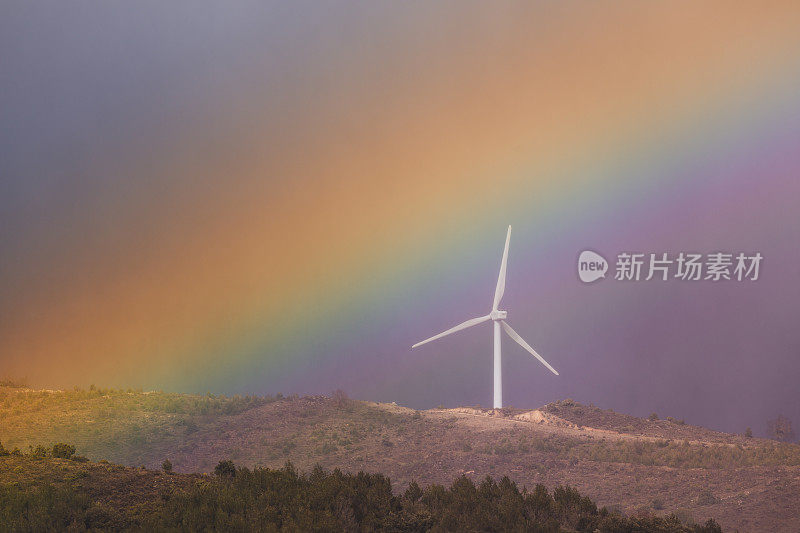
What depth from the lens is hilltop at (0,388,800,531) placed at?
82.7 ft

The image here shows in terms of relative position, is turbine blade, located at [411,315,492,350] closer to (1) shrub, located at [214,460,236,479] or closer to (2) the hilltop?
(2) the hilltop

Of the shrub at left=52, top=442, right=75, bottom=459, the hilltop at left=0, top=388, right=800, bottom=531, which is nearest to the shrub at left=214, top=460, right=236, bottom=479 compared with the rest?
the shrub at left=52, top=442, right=75, bottom=459

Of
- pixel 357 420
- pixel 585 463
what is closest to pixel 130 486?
pixel 585 463

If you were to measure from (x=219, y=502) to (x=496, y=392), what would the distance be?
86.6ft

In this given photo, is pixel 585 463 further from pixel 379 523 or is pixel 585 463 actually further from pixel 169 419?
pixel 169 419

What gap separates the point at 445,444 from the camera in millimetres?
31562

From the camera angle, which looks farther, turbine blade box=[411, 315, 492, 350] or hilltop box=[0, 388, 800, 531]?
A: turbine blade box=[411, 315, 492, 350]

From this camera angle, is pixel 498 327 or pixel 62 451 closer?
pixel 62 451

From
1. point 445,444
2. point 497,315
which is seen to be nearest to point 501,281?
point 497,315

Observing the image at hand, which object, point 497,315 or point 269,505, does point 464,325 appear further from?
point 269,505

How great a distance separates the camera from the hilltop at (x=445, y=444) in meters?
25.2

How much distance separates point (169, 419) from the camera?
3709cm

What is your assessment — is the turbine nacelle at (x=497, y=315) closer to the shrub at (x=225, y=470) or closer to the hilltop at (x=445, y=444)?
the hilltop at (x=445, y=444)

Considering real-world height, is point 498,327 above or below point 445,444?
above
